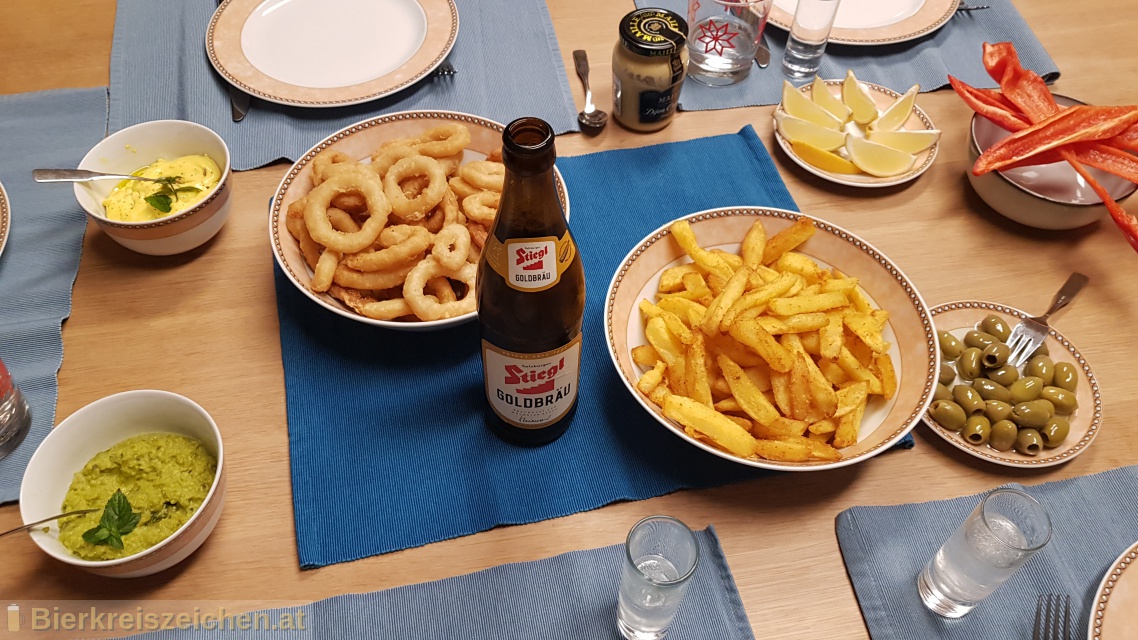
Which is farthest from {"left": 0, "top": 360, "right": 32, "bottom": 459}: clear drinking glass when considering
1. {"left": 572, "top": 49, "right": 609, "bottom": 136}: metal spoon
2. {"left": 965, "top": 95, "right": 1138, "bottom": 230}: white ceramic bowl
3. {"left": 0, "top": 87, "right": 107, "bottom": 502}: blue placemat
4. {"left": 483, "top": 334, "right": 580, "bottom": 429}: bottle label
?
{"left": 965, "top": 95, "right": 1138, "bottom": 230}: white ceramic bowl

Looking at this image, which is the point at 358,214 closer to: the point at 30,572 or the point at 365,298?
the point at 365,298

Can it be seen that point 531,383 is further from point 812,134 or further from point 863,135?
point 863,135

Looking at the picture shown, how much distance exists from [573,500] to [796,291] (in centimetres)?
55

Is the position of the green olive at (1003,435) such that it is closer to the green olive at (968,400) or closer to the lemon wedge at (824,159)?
the green olive at (968,400)

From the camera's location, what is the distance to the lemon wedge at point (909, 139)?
5.71 ft

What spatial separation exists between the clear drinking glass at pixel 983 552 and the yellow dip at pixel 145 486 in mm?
1136

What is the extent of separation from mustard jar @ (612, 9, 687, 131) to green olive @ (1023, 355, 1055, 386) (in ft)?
3.22

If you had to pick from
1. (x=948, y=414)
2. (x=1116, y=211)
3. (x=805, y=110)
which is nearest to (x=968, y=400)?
(x=948, y=414)

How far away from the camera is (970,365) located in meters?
1.33

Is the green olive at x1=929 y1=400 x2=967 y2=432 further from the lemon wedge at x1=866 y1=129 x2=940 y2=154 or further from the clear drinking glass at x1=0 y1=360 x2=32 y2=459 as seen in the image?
the clear drinking glass at x1=0 y1=360 x2=32 y2=459

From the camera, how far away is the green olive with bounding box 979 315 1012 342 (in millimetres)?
1394

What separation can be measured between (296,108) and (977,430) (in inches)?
66.9

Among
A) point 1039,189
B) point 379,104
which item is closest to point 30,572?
point 379,104

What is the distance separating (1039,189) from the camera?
65.3 inches
